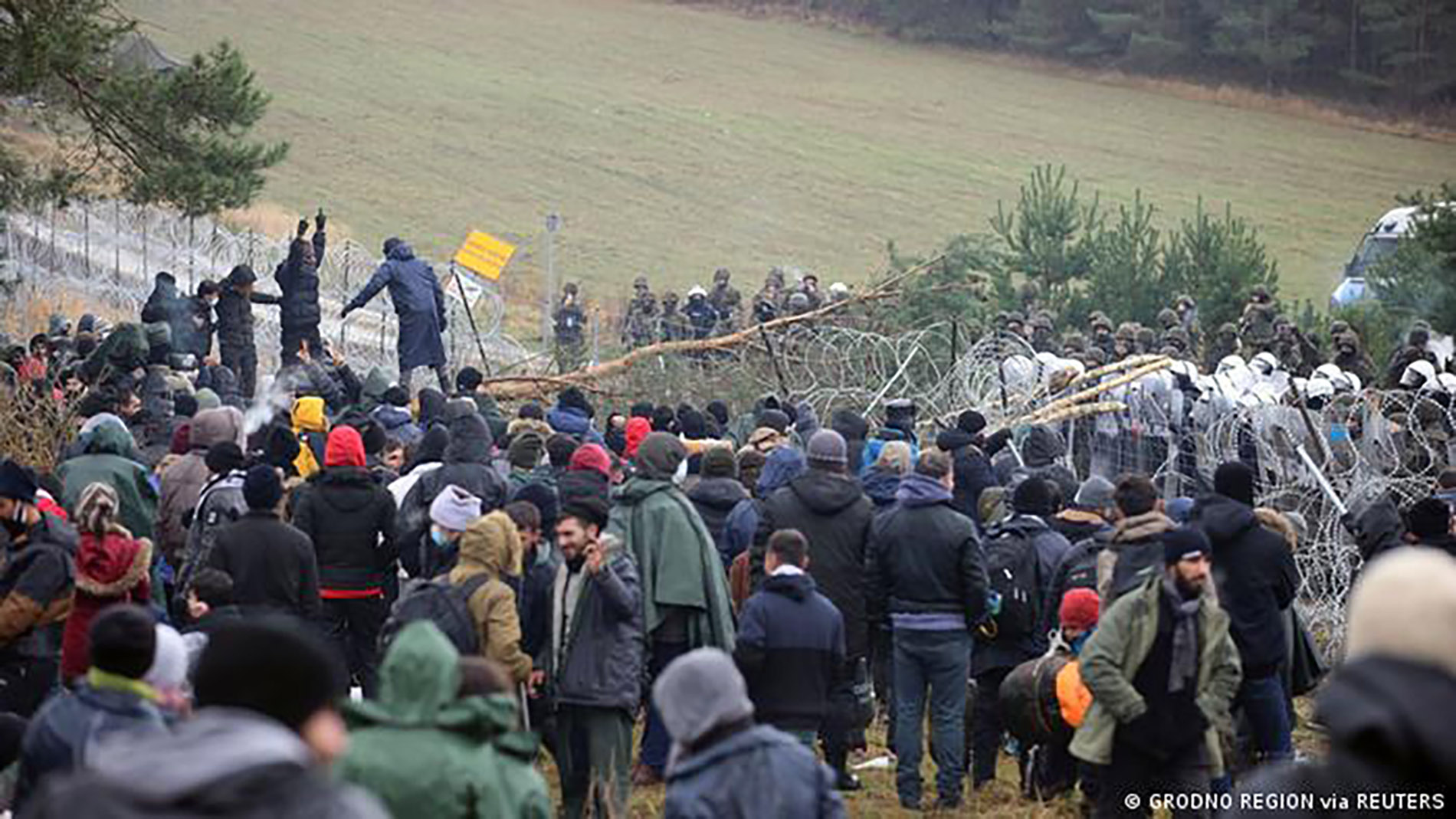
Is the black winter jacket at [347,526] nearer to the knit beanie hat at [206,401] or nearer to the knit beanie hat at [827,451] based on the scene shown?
the knit beanie hat at [827,451]

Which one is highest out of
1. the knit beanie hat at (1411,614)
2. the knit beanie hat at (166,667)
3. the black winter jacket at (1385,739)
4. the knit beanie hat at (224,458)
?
the knit beanie hat at (1411,614)

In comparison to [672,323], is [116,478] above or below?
above

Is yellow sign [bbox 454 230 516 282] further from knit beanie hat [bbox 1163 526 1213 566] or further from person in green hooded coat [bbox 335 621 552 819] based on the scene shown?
person in green hooded coat [bbox 335 621 552 819]

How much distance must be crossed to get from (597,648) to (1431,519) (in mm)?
4106

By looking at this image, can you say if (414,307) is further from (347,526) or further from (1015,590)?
(1015,590)

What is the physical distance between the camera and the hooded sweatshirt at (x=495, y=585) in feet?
28.3

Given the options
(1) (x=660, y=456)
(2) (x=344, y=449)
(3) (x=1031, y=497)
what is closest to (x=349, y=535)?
(2) (x=344, y=449)

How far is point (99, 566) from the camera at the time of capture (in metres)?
8.67

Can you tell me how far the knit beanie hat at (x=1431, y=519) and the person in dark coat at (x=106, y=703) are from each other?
6.47 meters

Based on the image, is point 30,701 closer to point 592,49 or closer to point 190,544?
point 190,544

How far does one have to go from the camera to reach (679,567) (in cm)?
995

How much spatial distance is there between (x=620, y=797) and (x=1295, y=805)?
5.28 meters

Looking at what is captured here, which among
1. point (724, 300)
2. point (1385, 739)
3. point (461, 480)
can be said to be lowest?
point (724, 300)

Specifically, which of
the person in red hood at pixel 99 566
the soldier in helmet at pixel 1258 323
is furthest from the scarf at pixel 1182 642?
the soldier in helmet at pixel 1258 323
